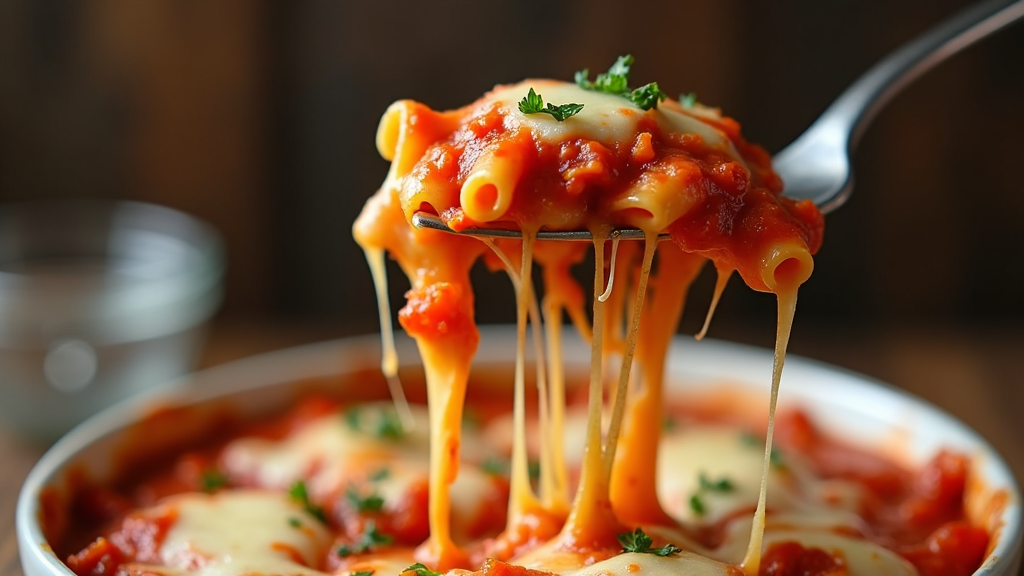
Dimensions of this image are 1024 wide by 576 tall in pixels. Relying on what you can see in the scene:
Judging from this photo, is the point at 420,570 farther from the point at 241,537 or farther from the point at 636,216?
the point at 636,216

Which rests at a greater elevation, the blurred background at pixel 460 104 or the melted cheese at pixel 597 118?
the melted cheese at pixel 597 118

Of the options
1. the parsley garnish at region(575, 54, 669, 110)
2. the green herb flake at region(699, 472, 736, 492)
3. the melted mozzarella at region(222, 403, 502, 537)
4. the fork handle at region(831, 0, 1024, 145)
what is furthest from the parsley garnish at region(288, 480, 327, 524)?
the fork handle at region(831, 0, 1024, 145)

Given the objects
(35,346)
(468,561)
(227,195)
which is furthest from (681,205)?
(227,195)

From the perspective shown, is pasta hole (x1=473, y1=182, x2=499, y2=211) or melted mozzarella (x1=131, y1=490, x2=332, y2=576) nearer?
pasta hole (x1=473, y1=182, x2=499, y2=211)

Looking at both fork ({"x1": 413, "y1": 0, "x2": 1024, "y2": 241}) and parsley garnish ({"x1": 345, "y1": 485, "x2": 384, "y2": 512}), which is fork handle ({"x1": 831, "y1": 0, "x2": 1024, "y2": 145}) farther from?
parsley garnish ({"x1": 345, "y1": 485, "x2": 384, "y2": 512})

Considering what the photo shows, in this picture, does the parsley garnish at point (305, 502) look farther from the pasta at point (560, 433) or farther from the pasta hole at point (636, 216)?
the pasta hole at point (636, 216)

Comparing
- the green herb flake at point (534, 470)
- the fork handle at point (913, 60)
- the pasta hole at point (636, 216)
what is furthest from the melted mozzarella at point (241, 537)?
the fork handle at point (913, 60)
